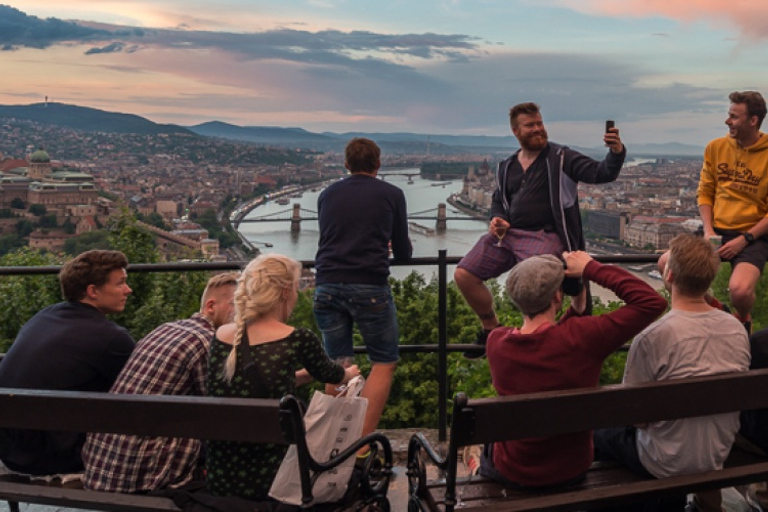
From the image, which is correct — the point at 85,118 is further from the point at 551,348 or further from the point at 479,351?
the point at 551,348

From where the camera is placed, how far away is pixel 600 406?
2316 millimetres

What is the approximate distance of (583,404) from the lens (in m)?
2.29

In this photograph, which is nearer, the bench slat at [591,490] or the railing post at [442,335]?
the bench slat at [591,490]

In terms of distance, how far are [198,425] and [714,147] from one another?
3.43m

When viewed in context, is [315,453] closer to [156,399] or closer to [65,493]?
[156,399]

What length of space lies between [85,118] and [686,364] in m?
80.6

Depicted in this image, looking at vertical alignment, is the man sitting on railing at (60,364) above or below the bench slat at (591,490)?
above

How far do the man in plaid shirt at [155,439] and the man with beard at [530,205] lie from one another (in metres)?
1.74

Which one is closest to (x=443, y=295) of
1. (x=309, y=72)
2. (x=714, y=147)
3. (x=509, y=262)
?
(x=509, y=262)

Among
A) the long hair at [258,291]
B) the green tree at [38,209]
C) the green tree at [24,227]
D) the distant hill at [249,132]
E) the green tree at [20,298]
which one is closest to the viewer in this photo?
the long hair at [258,291]

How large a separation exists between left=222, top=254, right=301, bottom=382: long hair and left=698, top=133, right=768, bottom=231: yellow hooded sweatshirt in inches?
109

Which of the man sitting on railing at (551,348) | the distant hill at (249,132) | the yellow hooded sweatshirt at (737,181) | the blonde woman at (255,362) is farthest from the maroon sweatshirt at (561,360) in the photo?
the distant hill at (249,132)

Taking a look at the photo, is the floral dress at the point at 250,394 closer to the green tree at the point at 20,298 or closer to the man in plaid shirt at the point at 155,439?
the man in plaid shirt at the point at 155,439

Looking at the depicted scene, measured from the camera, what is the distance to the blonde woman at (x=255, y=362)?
2.50m
